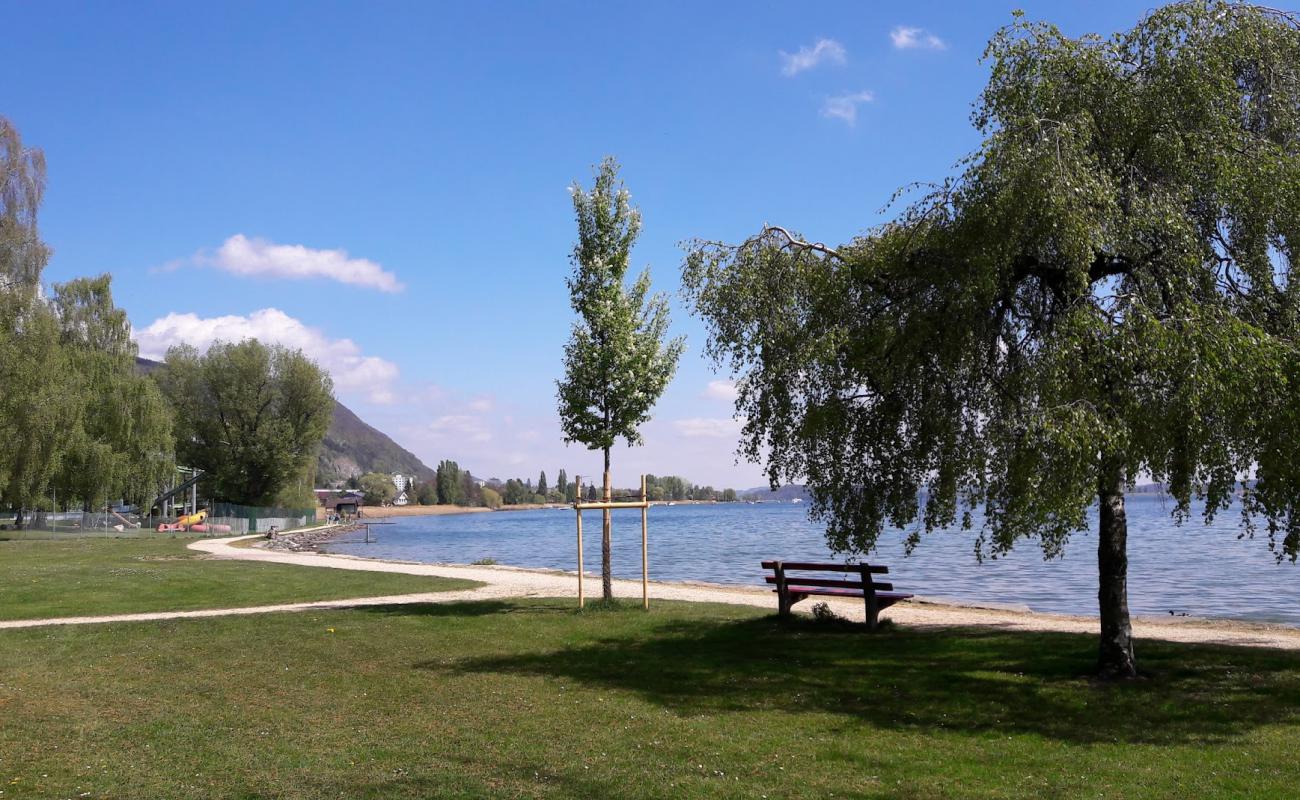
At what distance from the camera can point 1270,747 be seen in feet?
25.8

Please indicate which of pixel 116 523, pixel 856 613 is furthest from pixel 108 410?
pixel 856 613

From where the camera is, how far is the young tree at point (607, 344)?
1728cm

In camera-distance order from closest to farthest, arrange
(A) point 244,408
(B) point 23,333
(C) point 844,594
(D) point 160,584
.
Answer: (C) point 844,594 < (D) point 160,584 < (B) point 23,333 < (A) point 244,408

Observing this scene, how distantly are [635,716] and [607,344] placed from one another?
903 cm

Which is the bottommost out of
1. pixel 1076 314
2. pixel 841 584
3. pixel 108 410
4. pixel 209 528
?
pixel 209 528

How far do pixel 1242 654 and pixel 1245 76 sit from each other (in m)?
6.74

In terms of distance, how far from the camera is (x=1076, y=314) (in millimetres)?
9094

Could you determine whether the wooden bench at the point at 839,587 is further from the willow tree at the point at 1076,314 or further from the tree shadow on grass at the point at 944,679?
the willow tree at the point at 1076,314

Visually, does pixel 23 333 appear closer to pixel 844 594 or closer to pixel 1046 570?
pixel 844 594

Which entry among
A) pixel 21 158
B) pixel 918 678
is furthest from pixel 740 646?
pixel 21 158

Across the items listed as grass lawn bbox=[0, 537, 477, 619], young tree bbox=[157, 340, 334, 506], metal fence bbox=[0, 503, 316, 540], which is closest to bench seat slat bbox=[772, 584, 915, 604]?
grass lawn bbox=[0, 537, 477, 619]

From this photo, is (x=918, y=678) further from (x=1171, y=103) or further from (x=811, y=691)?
(x=1171, y=103)

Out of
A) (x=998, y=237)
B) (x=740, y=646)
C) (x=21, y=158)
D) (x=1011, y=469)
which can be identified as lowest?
(x=740, y=646)

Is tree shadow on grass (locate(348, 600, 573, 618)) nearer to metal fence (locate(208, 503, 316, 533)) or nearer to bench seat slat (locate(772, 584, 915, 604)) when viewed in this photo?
bench seat slat (locate(772, 584, 915, 604))
